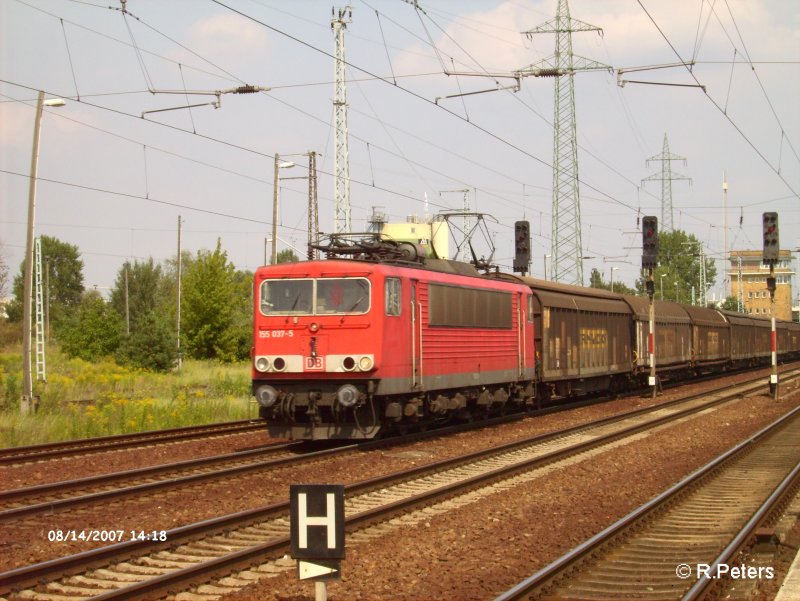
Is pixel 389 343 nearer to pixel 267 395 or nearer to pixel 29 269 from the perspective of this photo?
pixel 267 395

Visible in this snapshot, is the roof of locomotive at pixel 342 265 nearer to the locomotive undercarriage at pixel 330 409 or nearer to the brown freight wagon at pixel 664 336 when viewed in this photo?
the locomotive undercarriage at pixel 330 409

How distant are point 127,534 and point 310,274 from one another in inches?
306

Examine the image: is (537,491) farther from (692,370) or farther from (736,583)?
(692,370)

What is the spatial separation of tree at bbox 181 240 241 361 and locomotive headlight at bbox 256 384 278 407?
27739 millimetres

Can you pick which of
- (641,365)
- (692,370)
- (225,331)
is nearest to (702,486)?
(641,365)

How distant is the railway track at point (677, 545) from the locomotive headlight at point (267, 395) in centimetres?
695

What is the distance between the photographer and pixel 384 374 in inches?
635

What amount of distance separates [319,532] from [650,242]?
79.7ft

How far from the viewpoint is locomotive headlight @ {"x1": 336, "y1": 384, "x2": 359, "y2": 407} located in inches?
617

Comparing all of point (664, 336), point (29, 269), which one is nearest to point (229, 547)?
point (29, 269)

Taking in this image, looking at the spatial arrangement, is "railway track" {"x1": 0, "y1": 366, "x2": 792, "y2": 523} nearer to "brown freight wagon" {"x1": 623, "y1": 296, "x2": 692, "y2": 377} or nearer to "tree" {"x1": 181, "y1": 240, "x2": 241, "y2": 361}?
"brown freight wagon" {"x1": 623, "y1": 296, "x2": 692, "y2": 377}

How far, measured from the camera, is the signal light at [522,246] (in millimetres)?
27844

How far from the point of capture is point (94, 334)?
46.3 metres

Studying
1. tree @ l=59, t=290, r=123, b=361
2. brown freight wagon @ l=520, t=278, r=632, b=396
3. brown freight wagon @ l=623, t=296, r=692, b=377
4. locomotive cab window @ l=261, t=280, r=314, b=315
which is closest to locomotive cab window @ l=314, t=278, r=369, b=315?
locomotive cab window @ l=261, t=280, r=314, b=315
